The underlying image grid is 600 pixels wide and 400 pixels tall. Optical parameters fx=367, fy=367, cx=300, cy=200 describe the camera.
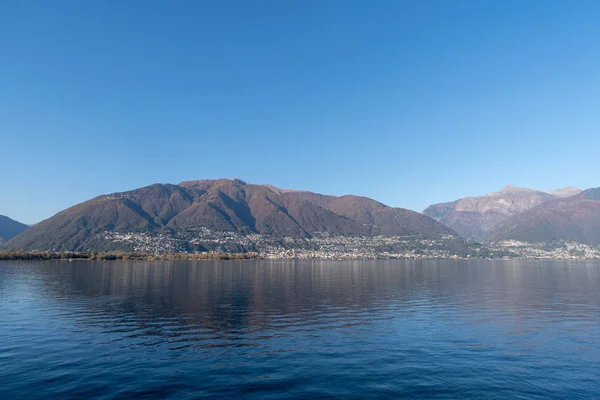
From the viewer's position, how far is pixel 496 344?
41969 mm

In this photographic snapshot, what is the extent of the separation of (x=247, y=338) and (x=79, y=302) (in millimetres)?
46852

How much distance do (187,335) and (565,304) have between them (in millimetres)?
73883

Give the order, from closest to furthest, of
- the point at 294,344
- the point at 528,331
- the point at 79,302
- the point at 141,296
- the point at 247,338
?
the point at 294,344, the point at 247,338, the point at 528,331, the point at 79,302, the point at 141,296

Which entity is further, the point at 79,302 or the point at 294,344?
the point at 79,302

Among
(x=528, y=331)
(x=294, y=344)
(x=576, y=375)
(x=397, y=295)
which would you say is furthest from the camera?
(x=397, y=295)

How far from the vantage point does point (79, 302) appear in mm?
72312

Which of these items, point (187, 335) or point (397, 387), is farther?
point (187, 335)

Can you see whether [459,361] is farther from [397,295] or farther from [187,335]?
[397,295]

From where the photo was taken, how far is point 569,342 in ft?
142

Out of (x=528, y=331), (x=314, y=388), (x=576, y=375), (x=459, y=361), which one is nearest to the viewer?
(x=314, y=388)

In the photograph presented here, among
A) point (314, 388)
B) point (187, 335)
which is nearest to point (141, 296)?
point (187, 335)

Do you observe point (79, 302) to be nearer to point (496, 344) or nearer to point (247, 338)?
point (247, 338)

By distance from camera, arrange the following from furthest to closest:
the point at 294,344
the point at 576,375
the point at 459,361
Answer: the point at 294,344
the point at 459,361
the point at 576,375

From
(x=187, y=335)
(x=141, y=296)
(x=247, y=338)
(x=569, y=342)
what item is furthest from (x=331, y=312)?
(x=141, y=296)
